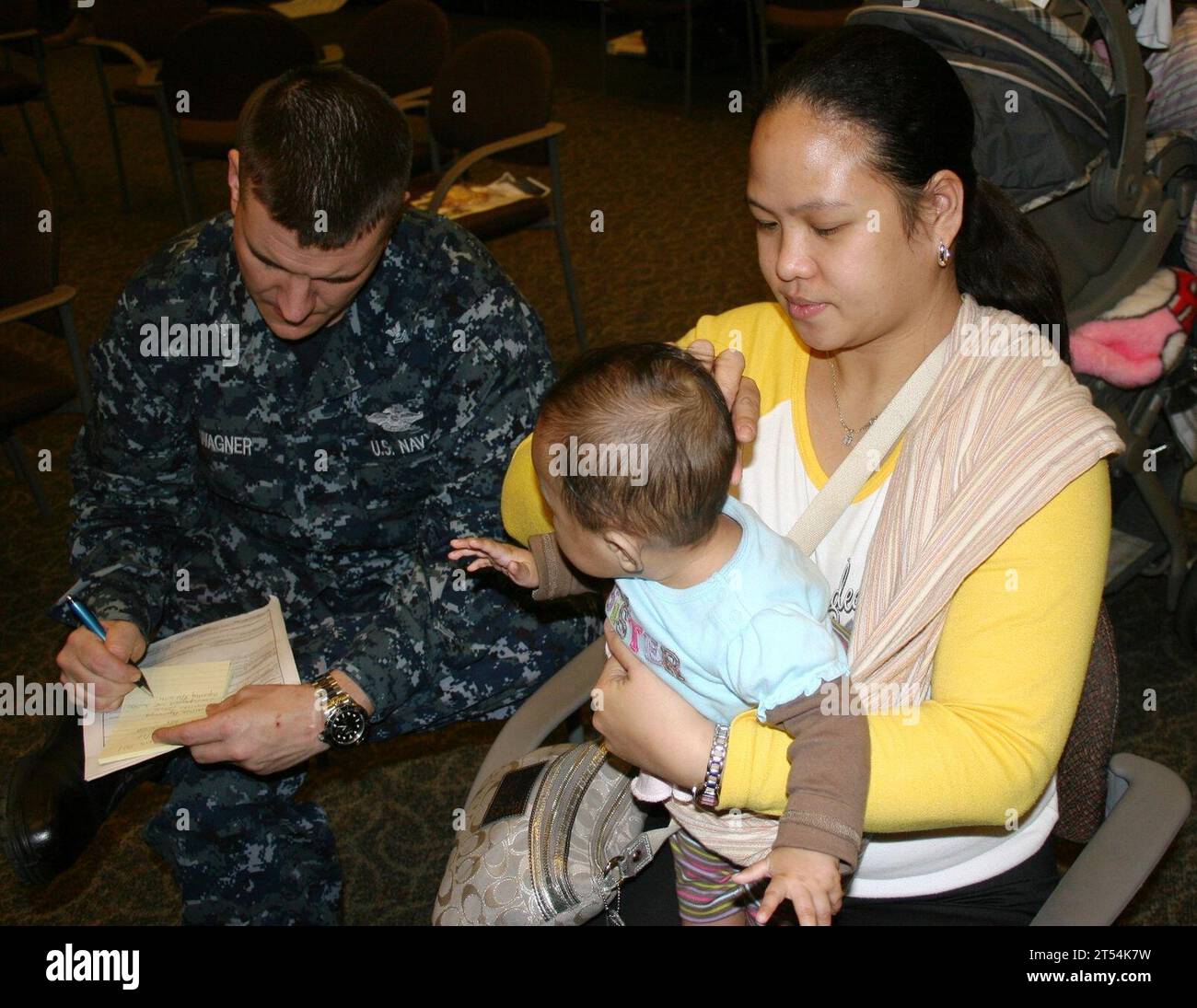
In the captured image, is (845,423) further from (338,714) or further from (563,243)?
(563,243)

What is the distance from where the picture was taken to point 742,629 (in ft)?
3.84

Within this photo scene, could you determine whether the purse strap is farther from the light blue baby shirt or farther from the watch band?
the watch band

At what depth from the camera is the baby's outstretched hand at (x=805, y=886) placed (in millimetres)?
1043

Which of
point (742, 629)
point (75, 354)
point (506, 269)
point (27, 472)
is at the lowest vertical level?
point (27, 472)

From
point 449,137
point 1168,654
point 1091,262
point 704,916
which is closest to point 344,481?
point 704,916

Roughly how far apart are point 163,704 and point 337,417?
0.48 m

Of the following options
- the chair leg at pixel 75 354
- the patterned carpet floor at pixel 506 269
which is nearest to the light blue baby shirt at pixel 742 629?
the patterned carpet floor at pixel 506 269

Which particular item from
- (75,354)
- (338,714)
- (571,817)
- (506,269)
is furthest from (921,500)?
(506,269)

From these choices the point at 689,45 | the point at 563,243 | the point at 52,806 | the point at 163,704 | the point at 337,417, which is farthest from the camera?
the point at 689,45

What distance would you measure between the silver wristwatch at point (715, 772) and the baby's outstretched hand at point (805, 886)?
0.12 meters

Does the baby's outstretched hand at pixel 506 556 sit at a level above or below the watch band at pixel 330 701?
above

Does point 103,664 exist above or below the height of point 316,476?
below

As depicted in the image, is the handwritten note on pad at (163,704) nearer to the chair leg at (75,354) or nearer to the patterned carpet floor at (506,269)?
the patterned carpet floor at (506,269)
